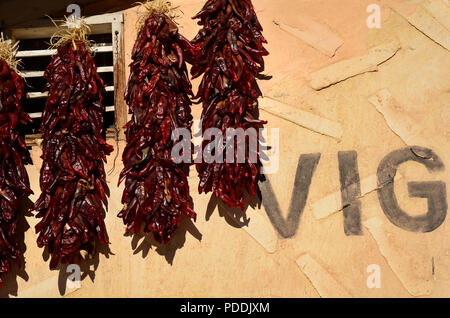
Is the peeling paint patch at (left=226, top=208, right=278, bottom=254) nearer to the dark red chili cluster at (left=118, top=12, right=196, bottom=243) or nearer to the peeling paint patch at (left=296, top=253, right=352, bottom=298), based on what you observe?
the peeling paint patch at (left=296, top=253, right=352, bottom=298)

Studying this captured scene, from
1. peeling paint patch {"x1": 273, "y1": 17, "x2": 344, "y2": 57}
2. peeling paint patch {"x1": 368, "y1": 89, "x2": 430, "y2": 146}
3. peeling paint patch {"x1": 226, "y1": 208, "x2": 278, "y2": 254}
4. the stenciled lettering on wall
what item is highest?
peeling paint patch {"x1": 273, "y1": 17, "x2": 344, "y2": 57}

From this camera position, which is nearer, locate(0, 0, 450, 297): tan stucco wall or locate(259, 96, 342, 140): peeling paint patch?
locate(0, 0, 450, 297): tan stucco wall

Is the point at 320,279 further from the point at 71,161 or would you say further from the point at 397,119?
the point at 71,161

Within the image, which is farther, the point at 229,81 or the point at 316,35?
the point at 316,35

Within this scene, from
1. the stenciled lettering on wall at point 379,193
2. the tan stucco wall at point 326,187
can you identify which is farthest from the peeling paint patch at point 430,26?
the stenciled lettering on wall at point 379,193

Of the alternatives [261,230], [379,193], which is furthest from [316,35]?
[261,230]

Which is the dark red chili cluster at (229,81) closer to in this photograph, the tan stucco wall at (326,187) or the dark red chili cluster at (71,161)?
the tan stucco wall at (326,187)

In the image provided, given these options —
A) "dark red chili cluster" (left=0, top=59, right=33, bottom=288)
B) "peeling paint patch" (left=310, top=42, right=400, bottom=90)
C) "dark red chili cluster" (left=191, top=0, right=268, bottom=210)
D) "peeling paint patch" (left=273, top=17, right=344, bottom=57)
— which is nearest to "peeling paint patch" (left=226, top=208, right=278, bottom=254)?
"dark red chili cluster" (left=191, top=0, right=268, bottom=210)
